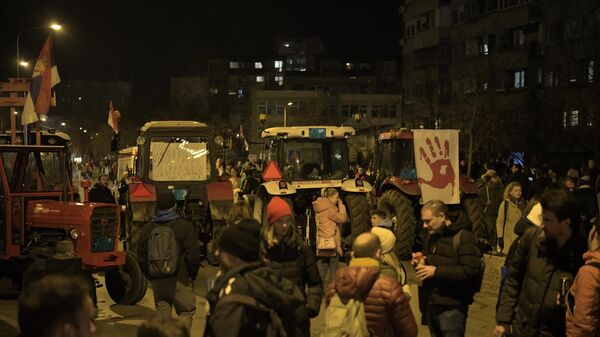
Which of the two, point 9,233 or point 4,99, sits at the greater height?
point 4,99

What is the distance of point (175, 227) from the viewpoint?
7.81 m

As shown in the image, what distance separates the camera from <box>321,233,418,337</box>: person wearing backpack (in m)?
5.18

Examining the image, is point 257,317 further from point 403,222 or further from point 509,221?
point 403,222

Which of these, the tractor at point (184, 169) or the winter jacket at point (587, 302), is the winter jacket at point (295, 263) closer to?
the winter jacket at point (587, 302)

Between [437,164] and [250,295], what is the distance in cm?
1056

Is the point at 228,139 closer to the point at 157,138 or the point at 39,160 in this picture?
the point at 157,138

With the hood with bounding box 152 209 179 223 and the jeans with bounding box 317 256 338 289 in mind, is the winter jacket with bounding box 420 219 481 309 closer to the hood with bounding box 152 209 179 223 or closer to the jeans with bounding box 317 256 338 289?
the hood with bounding box 152 209 179 223

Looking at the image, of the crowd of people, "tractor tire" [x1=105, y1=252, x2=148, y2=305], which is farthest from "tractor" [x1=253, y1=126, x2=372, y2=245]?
the crowd of people

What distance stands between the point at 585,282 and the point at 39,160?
9405 millimetres

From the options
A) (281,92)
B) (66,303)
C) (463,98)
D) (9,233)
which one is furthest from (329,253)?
(281,92)

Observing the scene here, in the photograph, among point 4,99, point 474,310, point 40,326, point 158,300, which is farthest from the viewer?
point 4,99

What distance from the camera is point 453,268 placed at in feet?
19.9

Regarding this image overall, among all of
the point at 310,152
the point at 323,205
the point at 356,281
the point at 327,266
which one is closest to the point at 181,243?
the point at 356,281

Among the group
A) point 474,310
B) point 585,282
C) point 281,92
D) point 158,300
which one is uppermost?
point 281,92
